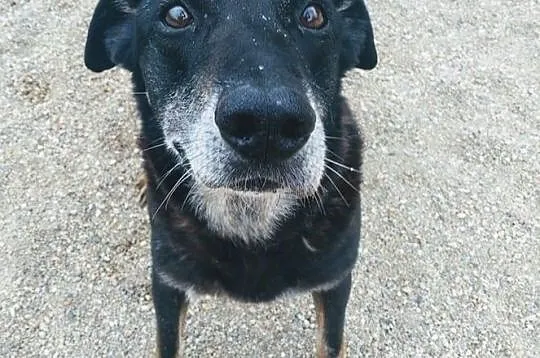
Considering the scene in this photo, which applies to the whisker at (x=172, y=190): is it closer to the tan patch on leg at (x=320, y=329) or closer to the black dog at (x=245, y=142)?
the black dog at (x=245, y=142)

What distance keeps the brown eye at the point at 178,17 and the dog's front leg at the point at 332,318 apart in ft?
3.80

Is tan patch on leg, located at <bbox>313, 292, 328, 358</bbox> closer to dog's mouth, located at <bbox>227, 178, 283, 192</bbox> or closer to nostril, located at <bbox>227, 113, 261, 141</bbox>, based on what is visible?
dog's mouth, located at <bbox>227, 178, 283, 192</bbox>

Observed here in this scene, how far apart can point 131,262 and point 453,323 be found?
1620 millimetres

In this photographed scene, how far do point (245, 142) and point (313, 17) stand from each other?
646mm

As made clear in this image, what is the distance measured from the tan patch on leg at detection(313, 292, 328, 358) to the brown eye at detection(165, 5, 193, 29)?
123 centimetres

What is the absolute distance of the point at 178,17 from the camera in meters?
2.04

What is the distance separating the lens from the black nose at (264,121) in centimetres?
160

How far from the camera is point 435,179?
3.57m

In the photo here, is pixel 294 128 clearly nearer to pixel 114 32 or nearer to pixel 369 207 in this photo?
pixel 114 32

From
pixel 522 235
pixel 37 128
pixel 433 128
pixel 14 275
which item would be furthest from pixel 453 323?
pixel 37 128

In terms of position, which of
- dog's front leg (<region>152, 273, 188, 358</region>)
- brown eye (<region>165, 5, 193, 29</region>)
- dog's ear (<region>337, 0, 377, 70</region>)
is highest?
brown eye (<region>165, 5, 193, 29</region>)

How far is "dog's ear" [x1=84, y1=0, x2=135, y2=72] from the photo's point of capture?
92.4 inches

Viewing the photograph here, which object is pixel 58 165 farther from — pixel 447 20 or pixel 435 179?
pixel 447 20

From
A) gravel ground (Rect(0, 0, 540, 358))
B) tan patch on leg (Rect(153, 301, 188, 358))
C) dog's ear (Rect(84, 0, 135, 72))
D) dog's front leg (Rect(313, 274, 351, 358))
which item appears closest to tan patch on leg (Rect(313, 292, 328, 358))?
dog's front leg (Rect(313, 274, 351, 358))
